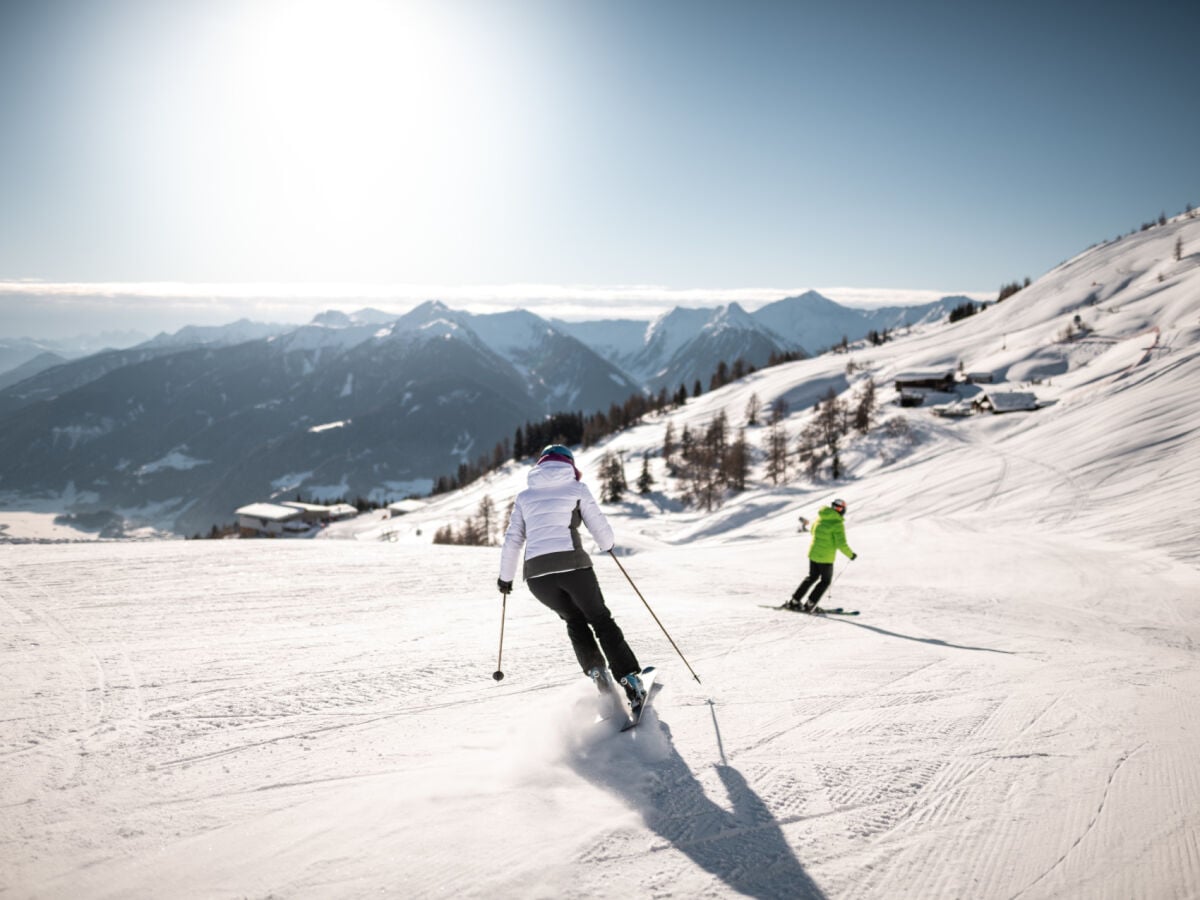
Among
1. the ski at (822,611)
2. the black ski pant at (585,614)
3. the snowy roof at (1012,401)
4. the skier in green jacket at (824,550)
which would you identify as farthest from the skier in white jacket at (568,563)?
the snowy roof at (1012,401)

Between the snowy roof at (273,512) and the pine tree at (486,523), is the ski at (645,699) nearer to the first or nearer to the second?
the pine tree at (486,523)

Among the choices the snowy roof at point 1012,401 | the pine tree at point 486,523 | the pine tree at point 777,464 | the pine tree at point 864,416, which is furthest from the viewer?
the pine tree at point 864,416

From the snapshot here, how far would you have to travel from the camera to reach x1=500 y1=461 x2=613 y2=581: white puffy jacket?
471 centimetres

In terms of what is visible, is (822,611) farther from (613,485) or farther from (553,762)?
(613,485)

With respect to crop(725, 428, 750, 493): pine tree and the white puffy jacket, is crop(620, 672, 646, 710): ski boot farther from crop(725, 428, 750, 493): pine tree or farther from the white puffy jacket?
crop(725, 428, 750, 493): pine tree

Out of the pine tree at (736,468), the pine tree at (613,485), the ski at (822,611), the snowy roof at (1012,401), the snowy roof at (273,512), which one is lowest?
the snowy roof at (273,512)

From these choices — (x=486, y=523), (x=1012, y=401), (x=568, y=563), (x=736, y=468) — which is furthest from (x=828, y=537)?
(x=1012, y=401)

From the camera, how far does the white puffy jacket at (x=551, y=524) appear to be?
186 inches

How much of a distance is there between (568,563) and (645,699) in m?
1.45

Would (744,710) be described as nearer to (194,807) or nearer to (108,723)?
(194,807)

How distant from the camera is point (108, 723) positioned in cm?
420

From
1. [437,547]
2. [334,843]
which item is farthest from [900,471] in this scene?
[334,843]

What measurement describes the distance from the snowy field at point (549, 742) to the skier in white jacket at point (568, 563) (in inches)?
20.9

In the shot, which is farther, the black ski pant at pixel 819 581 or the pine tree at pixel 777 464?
the pine tree at pixel 777 464
